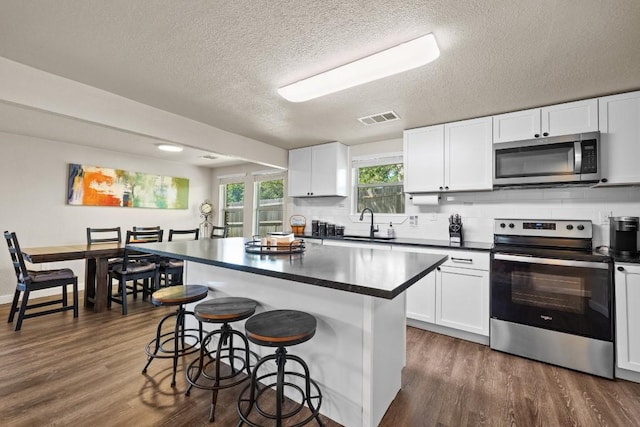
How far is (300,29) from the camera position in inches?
66.4

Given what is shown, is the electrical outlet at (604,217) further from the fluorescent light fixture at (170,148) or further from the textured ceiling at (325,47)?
the fluorescent light fixture at (170,148)

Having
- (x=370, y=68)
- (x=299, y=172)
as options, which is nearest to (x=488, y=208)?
(x=370, y=68)

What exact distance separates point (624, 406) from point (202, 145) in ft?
13.9

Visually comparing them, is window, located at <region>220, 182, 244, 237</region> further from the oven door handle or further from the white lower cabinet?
the oven door handle

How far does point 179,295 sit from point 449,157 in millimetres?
2931

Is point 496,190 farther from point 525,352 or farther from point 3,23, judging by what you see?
point 3,23

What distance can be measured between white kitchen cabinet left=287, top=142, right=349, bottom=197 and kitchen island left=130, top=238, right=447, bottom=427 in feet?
7.62

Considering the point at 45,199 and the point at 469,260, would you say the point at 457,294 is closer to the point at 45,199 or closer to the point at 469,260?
the point at 469,260

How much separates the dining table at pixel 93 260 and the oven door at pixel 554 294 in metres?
4.18

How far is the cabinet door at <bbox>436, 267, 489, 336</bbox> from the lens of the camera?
2654mm

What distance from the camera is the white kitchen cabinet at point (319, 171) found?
4090mm

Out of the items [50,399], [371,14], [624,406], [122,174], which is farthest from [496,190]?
[122,174]


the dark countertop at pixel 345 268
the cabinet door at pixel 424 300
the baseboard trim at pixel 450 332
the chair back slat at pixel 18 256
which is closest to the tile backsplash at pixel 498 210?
the cabinet door at pixel 424 300

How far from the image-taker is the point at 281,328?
1450mm
